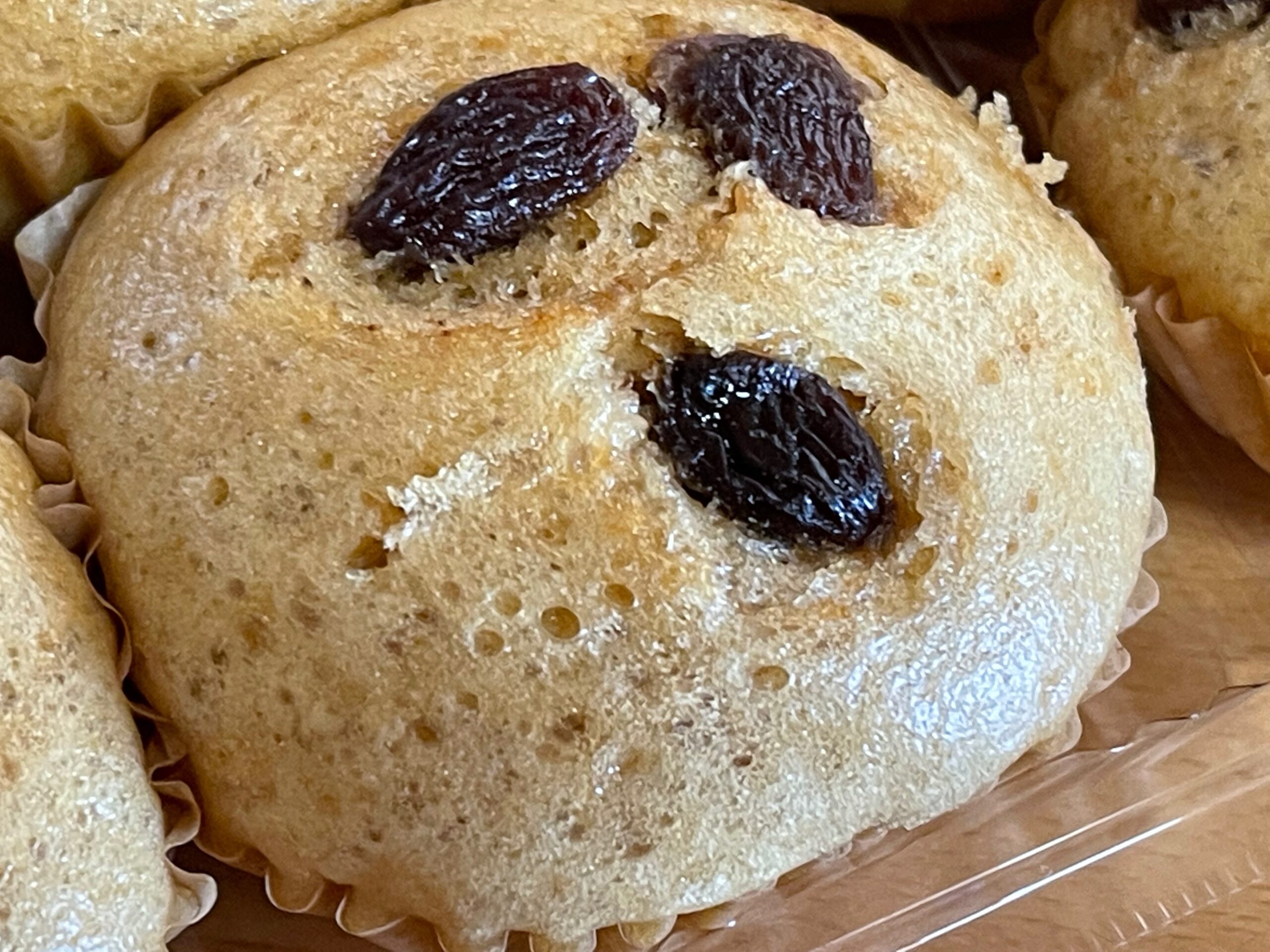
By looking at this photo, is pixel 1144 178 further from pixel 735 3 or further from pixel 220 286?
pixel 220 286

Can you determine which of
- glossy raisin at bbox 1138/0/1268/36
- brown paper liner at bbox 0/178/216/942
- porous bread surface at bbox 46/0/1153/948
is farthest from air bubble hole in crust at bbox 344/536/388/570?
glossy raisin at bbox 1138/0/1268/36

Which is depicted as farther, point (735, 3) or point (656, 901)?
point (735, 3)

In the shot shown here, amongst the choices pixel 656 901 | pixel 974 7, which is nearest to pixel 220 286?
pixel 656 901

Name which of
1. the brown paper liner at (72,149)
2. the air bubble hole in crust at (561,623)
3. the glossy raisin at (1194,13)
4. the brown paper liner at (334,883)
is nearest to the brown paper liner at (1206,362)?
the glossy raisin at (1194,13)

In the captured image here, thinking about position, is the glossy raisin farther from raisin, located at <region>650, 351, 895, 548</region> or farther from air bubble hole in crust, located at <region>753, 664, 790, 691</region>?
air bubble hole in crust, located at <region>753, 664, 790, 691</region>

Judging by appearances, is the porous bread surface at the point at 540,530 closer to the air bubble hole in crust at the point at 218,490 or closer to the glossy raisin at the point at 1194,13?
the air bubble hole in crust at the point at 218,490

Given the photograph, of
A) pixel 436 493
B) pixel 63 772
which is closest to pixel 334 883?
pixel 63 772
